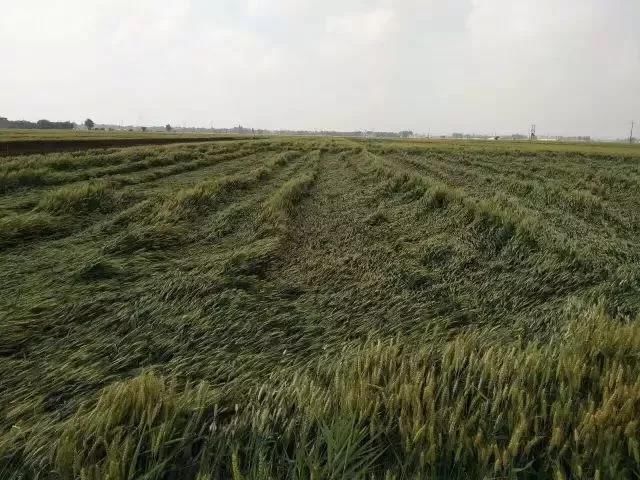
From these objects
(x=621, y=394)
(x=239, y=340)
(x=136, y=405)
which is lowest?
(x=239, y=340)

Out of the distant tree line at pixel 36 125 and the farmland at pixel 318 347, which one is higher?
the distant tree line at pixel 36 125

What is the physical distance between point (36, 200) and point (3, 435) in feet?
35.4

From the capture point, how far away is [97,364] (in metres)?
2.99

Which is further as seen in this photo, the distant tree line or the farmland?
the distant tree line

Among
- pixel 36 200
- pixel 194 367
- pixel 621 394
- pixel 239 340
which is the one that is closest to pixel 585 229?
pixel 621 394

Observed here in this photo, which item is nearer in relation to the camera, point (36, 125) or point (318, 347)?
point (318, 347)

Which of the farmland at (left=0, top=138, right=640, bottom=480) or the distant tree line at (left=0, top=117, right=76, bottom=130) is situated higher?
the distant tree line at (left=0, top=117, right=76, bottom=130)

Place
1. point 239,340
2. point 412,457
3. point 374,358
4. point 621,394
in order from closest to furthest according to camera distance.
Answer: point 412,457 → point 621,394 → point 374,358 → point 239,340

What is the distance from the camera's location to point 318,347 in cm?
337

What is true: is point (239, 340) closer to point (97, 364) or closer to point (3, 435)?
point (97, 364)

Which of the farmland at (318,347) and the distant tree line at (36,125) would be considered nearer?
the farmland at (318,347)

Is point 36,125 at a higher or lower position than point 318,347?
higher

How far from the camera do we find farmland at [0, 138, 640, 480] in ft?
5.90

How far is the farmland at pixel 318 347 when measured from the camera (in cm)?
180
